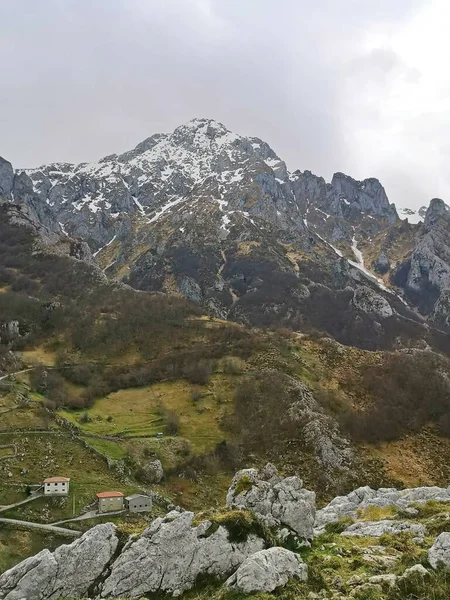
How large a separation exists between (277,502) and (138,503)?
102ft

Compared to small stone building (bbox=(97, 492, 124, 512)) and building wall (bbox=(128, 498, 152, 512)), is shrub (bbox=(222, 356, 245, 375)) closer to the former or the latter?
building wall (bbox=(128, 498, 152, 512))

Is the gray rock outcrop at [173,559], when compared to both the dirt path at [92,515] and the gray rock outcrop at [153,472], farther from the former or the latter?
the gray rock outcrop at [153,472]

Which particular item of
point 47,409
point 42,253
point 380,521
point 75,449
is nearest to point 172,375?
point 47,409

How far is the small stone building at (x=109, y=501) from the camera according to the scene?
→ 57.4 metres

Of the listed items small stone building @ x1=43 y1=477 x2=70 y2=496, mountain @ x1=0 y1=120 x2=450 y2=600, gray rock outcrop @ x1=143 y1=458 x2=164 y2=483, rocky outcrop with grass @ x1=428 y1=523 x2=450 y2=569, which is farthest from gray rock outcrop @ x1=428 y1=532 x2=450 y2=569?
gray rock outcrop @ x1=143 y1=458 x2=164 y2=483

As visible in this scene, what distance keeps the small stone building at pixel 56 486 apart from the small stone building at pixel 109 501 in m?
4.56

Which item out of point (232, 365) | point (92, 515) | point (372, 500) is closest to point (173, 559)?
point (372, 500)

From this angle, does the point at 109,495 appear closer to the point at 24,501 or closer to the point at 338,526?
the point at 24,501

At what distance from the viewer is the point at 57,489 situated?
59438mm

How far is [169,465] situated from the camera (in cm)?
7581

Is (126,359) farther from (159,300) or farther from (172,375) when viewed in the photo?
(159,300)

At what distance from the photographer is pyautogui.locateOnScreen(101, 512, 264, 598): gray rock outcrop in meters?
23.9

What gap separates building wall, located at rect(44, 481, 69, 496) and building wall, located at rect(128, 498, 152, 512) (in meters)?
7.93

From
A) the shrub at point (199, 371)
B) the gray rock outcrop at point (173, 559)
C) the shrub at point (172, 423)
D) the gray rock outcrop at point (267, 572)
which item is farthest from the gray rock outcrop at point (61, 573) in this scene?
the shrub at point (199, 371)
